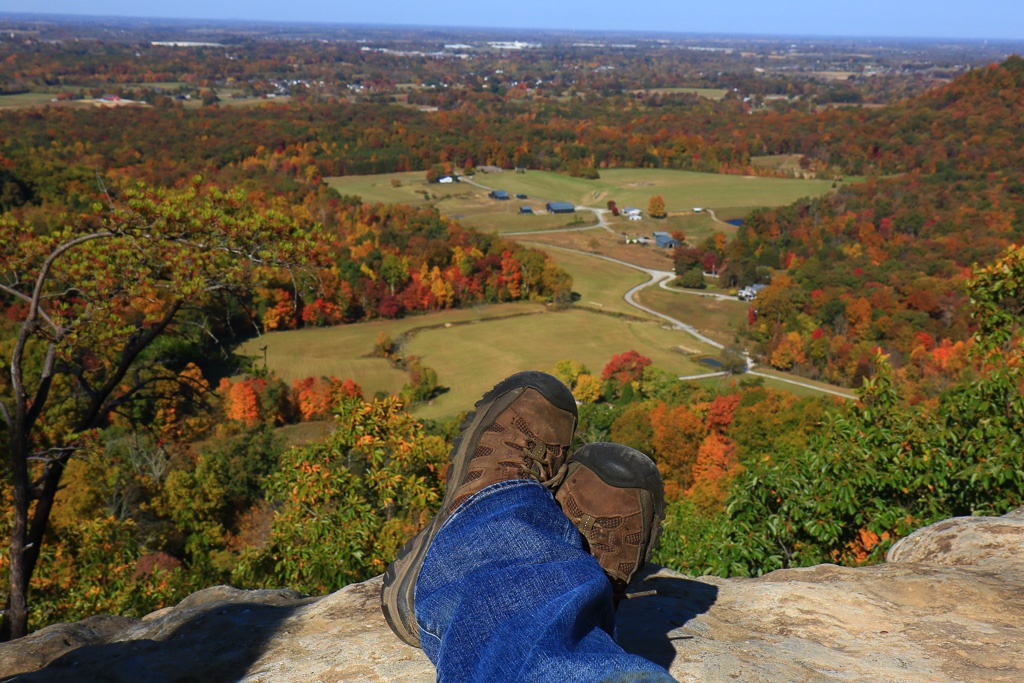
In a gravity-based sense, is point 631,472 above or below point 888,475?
above

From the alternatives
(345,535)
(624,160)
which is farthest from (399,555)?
(624,160)

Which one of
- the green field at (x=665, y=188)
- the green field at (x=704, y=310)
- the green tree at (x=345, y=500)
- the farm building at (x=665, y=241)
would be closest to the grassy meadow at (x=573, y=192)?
the green field at (x=665, y=188)

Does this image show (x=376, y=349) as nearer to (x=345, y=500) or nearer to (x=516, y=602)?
(x=345, y=500)

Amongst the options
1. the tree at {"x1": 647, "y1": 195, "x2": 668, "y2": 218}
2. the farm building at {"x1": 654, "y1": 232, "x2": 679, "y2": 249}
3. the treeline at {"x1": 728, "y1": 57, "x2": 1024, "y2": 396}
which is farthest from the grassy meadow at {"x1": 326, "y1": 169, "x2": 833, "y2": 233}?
the treeline at {"x1": 728, "y1": 57, "x2": 1024, "y2": 396}

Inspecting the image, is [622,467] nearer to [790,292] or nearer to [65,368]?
[65,368]

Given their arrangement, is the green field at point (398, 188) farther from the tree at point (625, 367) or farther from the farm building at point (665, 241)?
the tree at point (625, 367)

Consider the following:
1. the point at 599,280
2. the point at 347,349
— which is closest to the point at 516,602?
the point at 347,349

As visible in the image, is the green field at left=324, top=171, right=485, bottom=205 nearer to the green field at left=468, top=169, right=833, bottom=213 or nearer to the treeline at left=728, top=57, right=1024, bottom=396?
the green field at left=468, top=169, right=833, bottom=213
